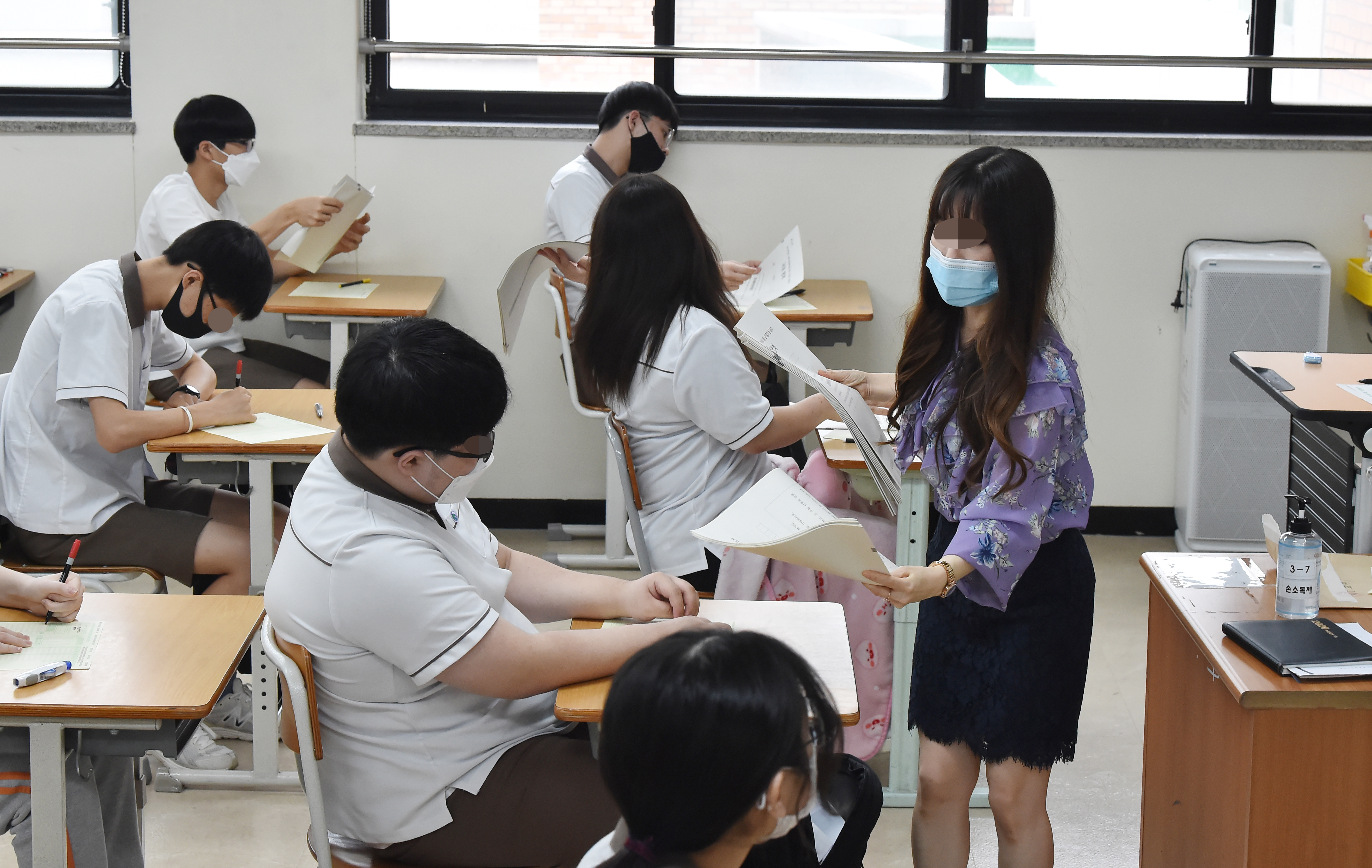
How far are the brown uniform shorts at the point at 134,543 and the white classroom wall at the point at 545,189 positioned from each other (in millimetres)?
1616

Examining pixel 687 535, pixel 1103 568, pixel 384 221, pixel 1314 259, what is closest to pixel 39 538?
pixel 687 535

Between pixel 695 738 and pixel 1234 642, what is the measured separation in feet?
3.43

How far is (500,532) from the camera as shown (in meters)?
4.49

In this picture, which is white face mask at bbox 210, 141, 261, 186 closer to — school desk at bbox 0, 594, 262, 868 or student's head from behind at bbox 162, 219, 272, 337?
student's head from behind at bbox 162, 219, 272, 337

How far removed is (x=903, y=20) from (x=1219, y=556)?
2.68 metres

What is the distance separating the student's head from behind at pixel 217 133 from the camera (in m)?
3.99

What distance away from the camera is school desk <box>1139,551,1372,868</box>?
66.3 inches

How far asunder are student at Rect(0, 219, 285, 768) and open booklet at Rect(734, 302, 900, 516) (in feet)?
3.47

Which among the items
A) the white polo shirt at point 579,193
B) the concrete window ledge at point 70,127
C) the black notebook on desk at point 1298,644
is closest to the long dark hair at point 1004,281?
the black notebook on desk at point 1298,644

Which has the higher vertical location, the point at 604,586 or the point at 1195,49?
the point at 1195,49

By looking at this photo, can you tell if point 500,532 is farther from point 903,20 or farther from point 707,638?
point 707,638

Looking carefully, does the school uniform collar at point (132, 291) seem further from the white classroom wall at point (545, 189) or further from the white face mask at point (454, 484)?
the white classroom wall at point (545, 189)

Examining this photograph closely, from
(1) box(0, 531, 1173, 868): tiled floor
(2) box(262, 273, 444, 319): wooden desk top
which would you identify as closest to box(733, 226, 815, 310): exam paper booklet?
(2) box(262, 273, 444, 319): wooden desk top

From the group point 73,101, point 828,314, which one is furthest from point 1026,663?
point 73,101
